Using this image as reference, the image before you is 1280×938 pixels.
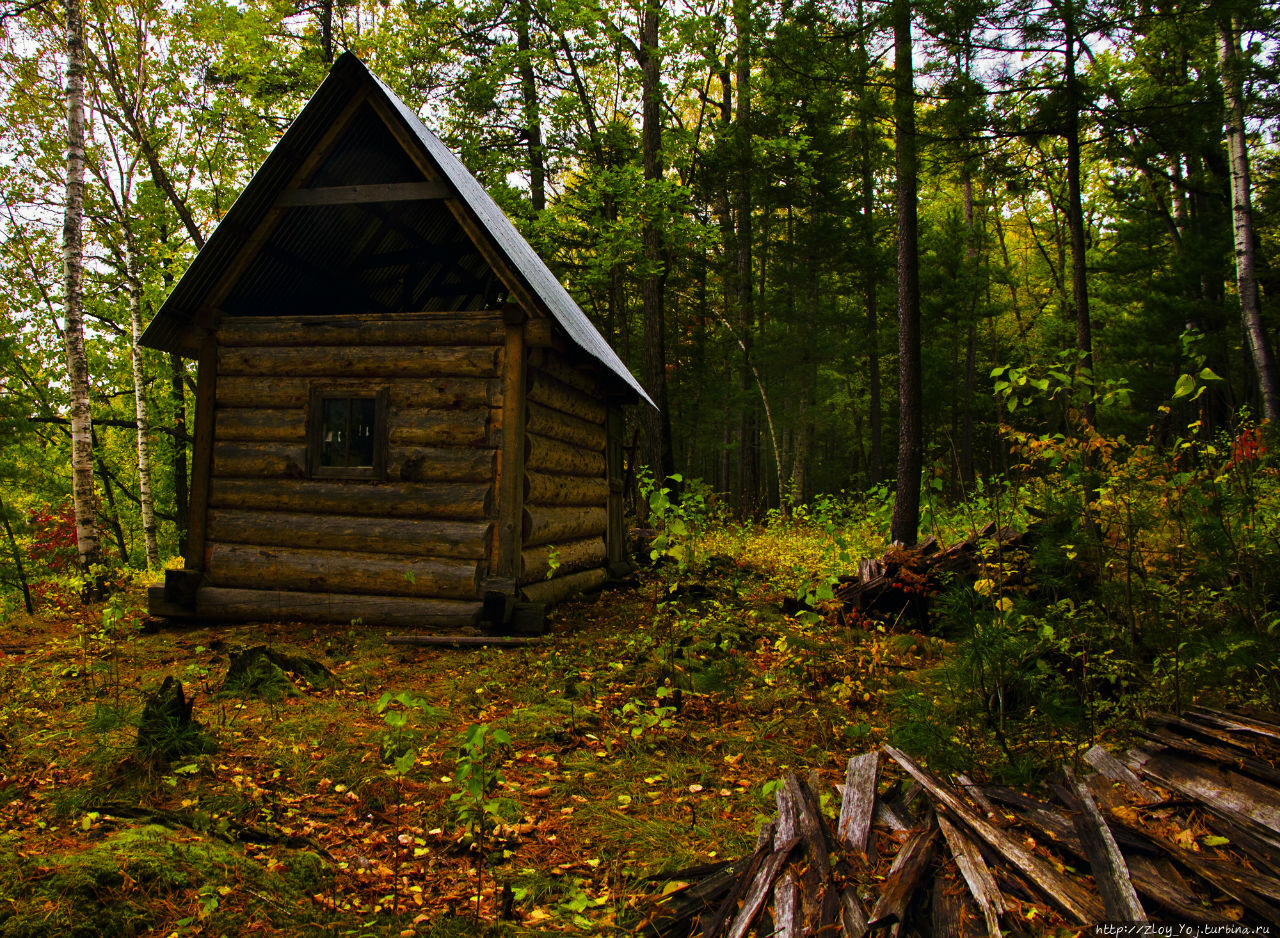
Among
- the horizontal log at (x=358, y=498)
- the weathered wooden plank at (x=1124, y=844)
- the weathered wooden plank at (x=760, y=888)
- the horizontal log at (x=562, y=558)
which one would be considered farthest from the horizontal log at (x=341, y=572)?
the weathered wooden plank at (x=1124, y=844)

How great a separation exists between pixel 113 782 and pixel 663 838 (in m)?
3.14

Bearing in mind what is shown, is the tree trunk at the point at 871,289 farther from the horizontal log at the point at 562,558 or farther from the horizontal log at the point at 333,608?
the horizontal log at the point at 333,608

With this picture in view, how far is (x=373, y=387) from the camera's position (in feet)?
28.1

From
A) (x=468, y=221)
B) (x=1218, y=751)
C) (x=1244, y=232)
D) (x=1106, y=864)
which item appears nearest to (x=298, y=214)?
(x=468, y=221)

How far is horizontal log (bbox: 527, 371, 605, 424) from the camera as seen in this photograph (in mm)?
8867

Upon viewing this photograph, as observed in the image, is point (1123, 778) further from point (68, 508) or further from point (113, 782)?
point (68, 508)

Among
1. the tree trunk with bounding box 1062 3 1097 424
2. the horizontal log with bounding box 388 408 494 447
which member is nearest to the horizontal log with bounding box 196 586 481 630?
the horizontal log with bounding box 388 408 494 447

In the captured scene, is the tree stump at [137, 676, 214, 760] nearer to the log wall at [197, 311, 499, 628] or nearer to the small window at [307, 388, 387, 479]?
the log wall at [197, 311, 499, 628]

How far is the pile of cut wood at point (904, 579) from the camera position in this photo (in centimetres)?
731

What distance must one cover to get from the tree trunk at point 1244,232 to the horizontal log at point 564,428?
41.0 ft

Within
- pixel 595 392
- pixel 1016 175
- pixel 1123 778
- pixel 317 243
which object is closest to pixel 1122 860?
pixel 1123 778

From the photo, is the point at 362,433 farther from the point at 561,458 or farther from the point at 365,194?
the point at 365,194

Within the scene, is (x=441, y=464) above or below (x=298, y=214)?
below

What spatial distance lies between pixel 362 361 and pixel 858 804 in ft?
24.8
